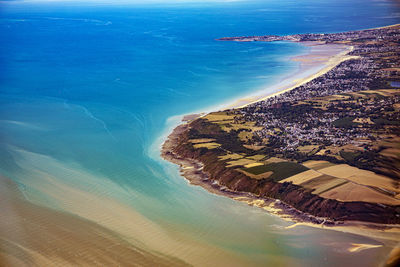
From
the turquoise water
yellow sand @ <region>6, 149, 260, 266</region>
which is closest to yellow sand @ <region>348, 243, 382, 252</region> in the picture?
the turquoise water

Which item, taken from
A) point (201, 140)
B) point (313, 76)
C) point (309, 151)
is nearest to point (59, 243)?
point (201, 140)

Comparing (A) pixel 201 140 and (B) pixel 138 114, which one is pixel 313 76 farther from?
(A) pixel 201 140

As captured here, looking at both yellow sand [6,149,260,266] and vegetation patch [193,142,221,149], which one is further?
vegetation patch [193,142,221,149]

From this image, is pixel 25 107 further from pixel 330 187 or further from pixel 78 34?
pixel 78 34

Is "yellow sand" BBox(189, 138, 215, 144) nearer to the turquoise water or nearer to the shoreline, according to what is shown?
the shoreline

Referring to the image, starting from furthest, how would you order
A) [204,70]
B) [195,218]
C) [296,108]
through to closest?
[204,70] < [296,108] < [195,218]

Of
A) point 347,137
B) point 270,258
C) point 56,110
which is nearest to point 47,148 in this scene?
point 56,110
